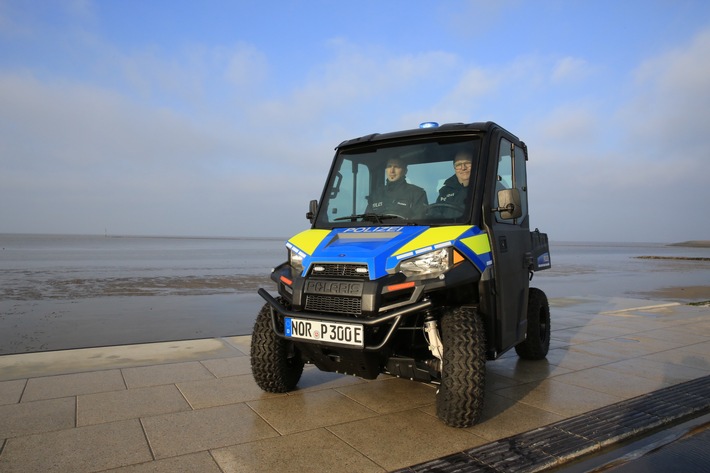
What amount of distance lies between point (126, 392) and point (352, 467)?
102 inches

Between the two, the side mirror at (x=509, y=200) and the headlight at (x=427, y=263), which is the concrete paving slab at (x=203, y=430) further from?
the side mirror at (x=509, y=200)

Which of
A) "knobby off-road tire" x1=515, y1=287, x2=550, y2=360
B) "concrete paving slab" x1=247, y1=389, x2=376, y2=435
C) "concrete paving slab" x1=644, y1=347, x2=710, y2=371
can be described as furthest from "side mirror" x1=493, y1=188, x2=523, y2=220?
"concrete paving slab" x1=644, y1=347, x2=710, y2=371

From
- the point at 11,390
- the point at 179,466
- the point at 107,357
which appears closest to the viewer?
the point at 179,466

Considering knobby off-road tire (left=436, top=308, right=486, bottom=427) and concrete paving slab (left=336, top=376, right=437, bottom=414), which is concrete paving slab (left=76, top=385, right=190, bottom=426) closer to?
concrete paving slab (left=336, top=376, right=437, bottom=414)

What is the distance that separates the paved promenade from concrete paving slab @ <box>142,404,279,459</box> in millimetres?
15

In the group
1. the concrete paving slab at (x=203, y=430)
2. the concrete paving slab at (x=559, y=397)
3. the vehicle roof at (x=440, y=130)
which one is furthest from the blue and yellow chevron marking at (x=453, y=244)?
the concrete paving slab at (x=203, y=430)

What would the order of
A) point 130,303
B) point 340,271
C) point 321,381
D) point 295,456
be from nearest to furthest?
point 295,456 < point 340,271 < point 321,381 < point 130,303

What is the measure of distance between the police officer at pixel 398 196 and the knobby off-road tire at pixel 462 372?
113 centimetres

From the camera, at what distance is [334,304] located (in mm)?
3939

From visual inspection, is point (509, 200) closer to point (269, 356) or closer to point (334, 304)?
point (334, 304)

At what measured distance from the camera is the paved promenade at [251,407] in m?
3.41

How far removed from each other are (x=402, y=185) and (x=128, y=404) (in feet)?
10.2

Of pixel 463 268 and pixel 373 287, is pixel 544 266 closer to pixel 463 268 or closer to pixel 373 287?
pixel 463 268

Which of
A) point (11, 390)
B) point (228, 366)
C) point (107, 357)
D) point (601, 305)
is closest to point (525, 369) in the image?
point (228, 366)
